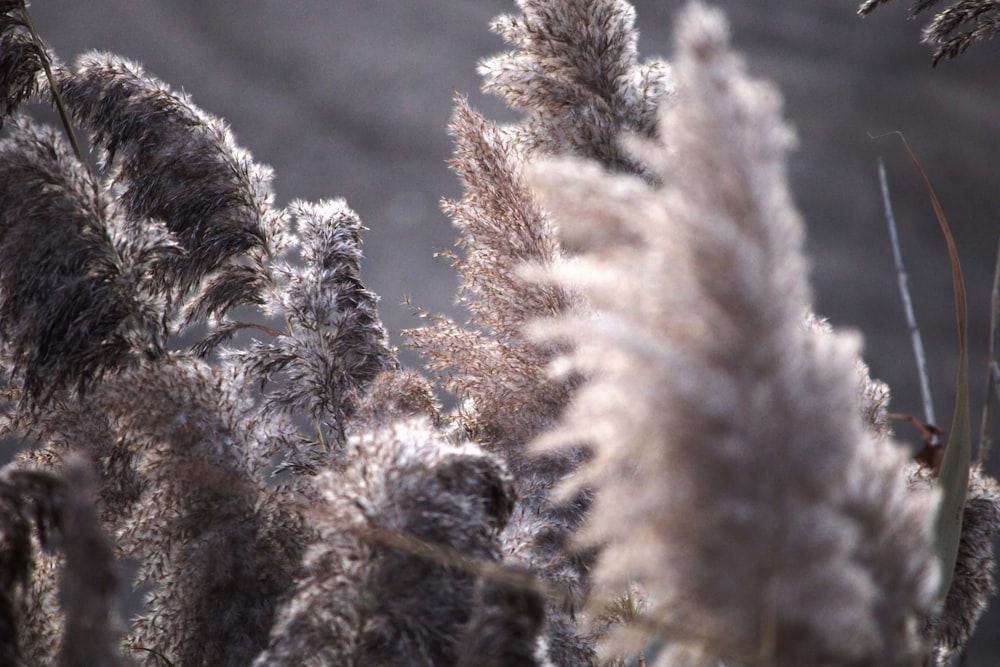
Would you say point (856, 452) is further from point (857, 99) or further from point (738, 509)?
point (857, 99)

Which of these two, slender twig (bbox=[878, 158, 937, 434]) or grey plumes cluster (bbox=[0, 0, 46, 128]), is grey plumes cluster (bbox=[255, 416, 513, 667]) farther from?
slender twig (bbox=[878, 158, 937, 434])

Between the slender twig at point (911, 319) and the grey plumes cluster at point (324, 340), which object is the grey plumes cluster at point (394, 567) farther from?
the slender twig at point (911, 319)

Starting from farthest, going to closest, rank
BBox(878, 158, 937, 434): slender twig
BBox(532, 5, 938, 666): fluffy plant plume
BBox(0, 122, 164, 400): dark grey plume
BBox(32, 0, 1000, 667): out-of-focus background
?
BBox(32, 0, 1000, 667): out-of-focus background → BBox(878, 158, 937, 434): slender twig → BBox(0, 122, 164, 400): dark grey plume → BBox(532, 5, 938, 666): fluffy plant plume

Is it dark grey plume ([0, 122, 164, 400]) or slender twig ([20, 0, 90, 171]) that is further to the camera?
slender twig ([20, 0, 90, 171])

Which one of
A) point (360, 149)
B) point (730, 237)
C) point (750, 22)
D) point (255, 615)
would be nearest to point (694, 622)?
point (730, 237)

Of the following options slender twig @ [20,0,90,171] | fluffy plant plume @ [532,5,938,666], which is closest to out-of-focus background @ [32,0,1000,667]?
slender twig @ [20,0,90,171]

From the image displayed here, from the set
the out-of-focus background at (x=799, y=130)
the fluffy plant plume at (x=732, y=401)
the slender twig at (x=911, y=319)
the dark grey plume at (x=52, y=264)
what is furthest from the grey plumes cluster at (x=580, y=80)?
the out-of-focus background at (x=799, y=130)

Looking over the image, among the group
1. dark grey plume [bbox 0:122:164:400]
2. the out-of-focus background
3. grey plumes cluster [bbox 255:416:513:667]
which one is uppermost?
the out-of-focus background

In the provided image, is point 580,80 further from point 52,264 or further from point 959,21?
point 52,264
